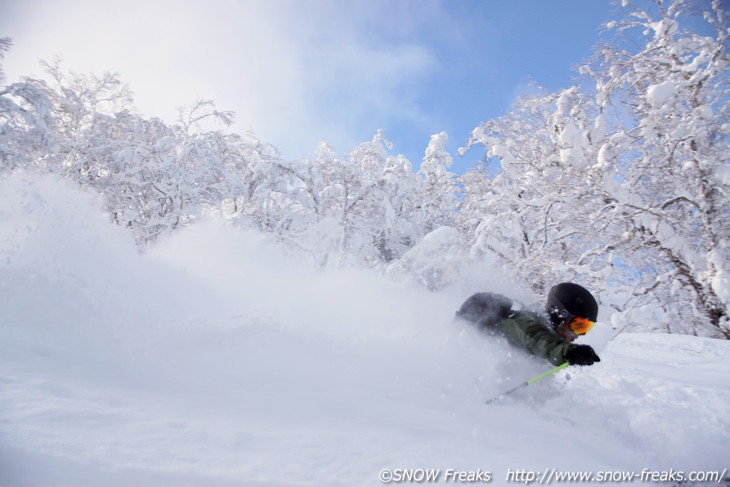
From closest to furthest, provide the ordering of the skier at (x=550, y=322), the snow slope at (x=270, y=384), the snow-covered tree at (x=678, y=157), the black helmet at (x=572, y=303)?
the snow slope at (x=270, y=384) → the skier at (x=550, y=322) → the black helmet at (x=572, y=303) → the snow-covered tree at (x=678, y=157)

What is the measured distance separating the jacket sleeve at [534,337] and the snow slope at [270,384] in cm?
29

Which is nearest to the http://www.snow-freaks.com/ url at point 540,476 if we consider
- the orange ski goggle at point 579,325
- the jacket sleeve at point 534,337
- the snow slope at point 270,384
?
the snow slope at point 270,384

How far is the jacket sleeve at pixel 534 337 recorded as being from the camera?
2822mm

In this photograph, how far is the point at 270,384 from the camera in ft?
8.32

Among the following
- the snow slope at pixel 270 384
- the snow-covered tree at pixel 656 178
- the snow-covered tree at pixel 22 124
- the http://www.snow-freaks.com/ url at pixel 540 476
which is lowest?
the http://www.snow-freaks.com/ url at pixel 540 476

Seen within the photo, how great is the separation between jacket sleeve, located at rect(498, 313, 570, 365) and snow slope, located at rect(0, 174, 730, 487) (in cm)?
29

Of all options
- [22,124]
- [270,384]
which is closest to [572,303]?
[270,384]

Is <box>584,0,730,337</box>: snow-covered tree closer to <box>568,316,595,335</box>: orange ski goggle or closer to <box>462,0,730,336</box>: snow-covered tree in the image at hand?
<box>462,0,730,336</box>: snow-covered tree

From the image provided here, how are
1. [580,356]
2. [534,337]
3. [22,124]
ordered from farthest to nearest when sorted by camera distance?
1. [22,124]
2. [534,337]
3. [580,356]

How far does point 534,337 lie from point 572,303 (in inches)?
19.2

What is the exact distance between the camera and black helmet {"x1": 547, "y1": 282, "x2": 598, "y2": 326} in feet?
10.2

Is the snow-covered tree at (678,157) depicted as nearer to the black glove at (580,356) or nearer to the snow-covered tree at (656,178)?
the snow-covered tree at (656,178)

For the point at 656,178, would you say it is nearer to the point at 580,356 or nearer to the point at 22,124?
the point at 580,356

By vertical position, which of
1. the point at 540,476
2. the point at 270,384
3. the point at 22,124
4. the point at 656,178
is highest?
the point at 22,124
